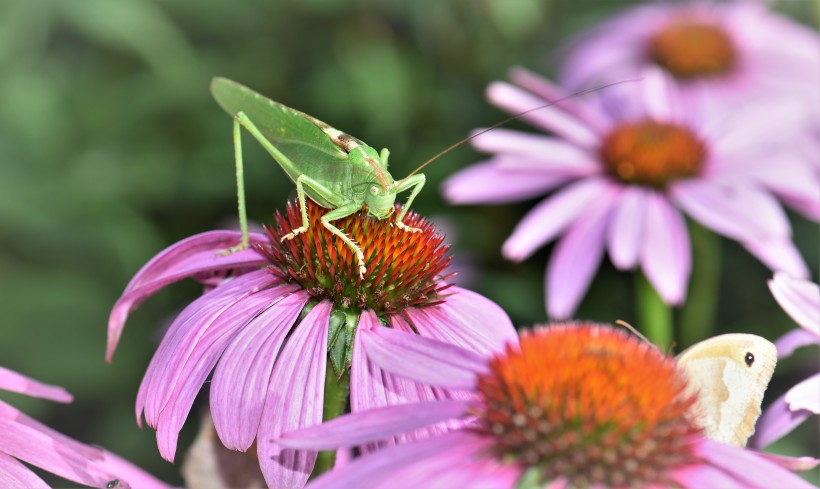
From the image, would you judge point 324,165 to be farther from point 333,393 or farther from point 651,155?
point 651,155

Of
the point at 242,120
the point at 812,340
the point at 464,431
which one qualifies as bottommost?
the point at 812,340

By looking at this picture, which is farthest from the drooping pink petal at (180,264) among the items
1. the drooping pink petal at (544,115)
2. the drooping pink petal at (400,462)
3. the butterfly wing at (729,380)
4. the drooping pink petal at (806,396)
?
the drooping pink petal at (544,115)

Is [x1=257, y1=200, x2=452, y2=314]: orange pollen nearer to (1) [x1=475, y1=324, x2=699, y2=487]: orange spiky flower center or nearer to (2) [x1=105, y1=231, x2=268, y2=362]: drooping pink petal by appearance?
(2) [x1=105, y1=231, x2=268, y2=362]: drooping pink petal

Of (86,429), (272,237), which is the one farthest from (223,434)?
(86,429)

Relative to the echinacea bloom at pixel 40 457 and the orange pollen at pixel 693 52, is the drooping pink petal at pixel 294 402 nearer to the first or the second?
the echinacea bloom at pixel 40 457

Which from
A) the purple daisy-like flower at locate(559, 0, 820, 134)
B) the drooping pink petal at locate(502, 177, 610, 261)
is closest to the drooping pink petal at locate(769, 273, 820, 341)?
the drooping pink petal at locate(502, 177, 610, 261)

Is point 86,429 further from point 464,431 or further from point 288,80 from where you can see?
point 464,431

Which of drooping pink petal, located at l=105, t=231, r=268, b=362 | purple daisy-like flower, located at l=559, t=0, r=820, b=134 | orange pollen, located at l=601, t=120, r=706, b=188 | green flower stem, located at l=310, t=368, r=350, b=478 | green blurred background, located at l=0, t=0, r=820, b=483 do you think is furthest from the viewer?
purple daisy-like flower, located at l=559, t=0, r=820, b=134
